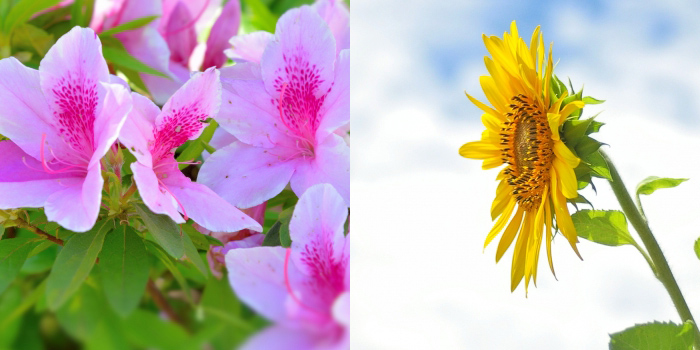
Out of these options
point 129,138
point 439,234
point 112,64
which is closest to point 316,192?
point 129,138

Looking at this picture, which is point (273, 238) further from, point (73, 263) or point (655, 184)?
point (655, 184)

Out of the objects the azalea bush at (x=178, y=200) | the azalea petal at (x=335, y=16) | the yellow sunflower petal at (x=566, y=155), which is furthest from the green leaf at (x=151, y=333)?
the yellow sunflower petal at (x=566, y=155)

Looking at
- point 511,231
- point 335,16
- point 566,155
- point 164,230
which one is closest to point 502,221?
point 511,231

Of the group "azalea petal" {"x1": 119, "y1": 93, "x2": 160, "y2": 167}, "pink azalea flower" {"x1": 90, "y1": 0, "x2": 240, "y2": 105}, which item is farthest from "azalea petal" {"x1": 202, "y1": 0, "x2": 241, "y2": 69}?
"azalea petal" {"x1": 119, "y1": 93, "x2": 160, "y2": 167}

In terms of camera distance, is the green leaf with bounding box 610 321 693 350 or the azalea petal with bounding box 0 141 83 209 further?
the green leaf with bounding box 610 321 693 350

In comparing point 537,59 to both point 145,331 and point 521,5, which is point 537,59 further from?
point 145,331

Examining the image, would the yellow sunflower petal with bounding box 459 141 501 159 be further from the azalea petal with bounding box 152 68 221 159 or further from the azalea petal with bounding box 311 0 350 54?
the azalea petal with bounding box 152 68 221 159
